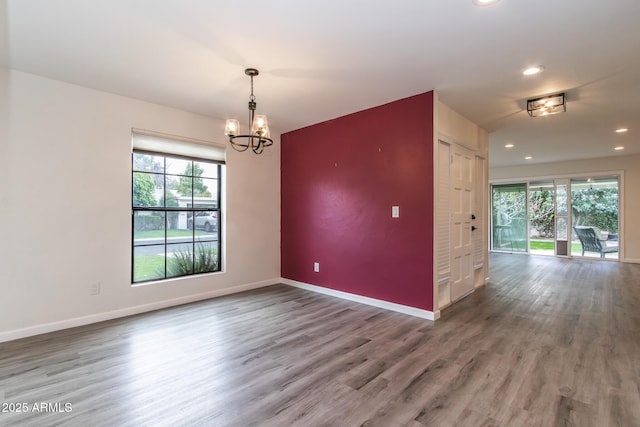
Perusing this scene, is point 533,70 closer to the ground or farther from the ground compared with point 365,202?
farther from the ground

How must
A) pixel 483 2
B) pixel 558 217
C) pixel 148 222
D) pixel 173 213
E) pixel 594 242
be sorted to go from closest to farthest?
pixel 483 2 < pixel 148 222 < pixel 173 213 < pixel 594 242 < pixel 558 217

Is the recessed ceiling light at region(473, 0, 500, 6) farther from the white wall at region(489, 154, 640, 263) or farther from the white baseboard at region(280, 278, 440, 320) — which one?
the white wall at region(489, 154, 640, 263)

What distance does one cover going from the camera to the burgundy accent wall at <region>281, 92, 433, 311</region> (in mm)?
3566

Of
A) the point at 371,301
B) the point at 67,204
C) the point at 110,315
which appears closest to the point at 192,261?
the point at 110,315

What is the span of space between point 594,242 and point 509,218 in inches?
76.1

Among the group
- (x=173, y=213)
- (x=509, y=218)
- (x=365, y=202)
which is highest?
(x=365, y=202)

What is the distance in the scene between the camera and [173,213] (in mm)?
4121

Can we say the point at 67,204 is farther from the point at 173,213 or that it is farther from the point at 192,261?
the point at 192,261

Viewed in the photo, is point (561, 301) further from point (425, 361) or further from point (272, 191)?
point (272, 191)

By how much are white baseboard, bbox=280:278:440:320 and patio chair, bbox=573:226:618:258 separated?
6832 millimetres

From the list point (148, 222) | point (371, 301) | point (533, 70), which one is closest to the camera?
point (533, 70)

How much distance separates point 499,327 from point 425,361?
1.27 m

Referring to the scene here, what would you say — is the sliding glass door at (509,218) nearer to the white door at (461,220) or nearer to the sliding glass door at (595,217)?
the sliding glass door at (595,217)

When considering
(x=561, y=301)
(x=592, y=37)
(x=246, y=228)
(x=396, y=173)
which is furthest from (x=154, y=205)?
(x=561, y=301)
